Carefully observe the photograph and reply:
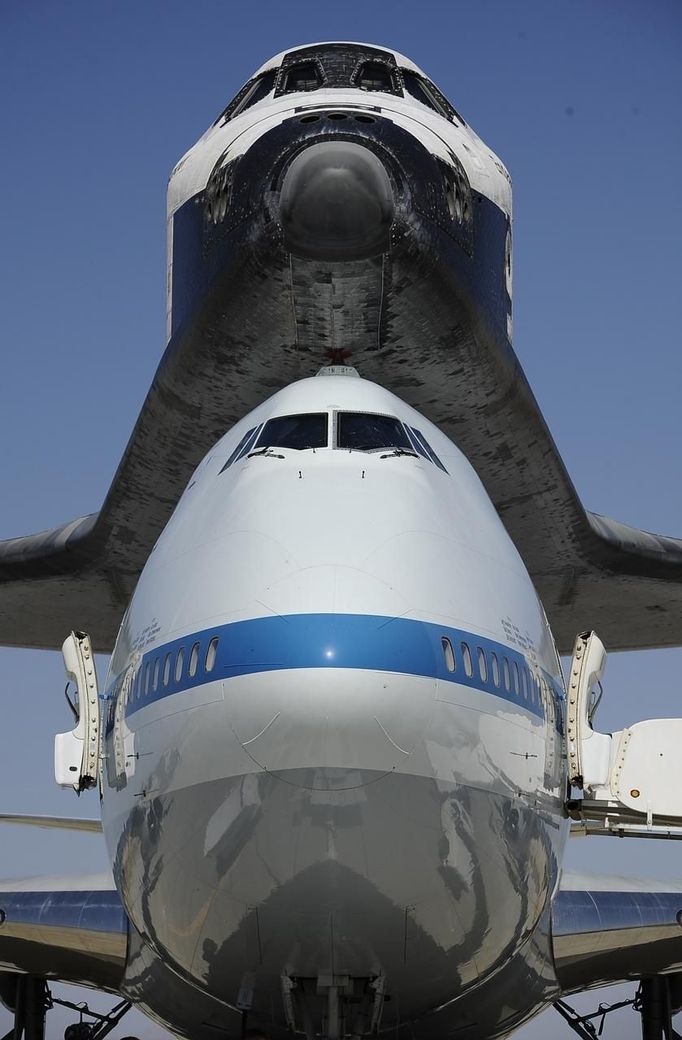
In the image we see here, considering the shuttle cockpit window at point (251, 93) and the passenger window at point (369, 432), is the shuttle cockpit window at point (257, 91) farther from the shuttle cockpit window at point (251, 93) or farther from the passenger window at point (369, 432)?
the passenger window at point (369, 432)

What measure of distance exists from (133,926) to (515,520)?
730cm

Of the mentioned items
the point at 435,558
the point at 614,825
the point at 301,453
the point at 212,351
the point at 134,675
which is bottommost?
the point at 614,825

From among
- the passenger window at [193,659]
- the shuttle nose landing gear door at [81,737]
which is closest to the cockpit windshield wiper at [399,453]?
the passenger window at [193,659]

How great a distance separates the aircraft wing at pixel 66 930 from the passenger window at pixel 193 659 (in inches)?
159

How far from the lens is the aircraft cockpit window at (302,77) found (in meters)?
13.5

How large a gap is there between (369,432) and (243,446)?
2.61 feet

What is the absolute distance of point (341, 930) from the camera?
6.70 metres

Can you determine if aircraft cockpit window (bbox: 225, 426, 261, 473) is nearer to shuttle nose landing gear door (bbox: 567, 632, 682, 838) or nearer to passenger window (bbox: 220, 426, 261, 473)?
passenger window (bbox: 220, 426, 261, 473)

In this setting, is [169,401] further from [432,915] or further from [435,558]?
[432,915]

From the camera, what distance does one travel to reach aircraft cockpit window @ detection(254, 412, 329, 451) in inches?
324

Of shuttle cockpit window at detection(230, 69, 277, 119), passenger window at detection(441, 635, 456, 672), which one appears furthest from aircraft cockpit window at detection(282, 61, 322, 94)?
passenger window at detection(441, 635, 456, 672)

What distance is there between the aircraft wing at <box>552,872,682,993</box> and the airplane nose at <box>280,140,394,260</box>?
5.35 metres

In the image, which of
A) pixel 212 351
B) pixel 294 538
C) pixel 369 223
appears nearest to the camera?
pixel 294 538

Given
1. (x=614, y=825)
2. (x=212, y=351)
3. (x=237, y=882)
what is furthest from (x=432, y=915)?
(x=212, y=351)
